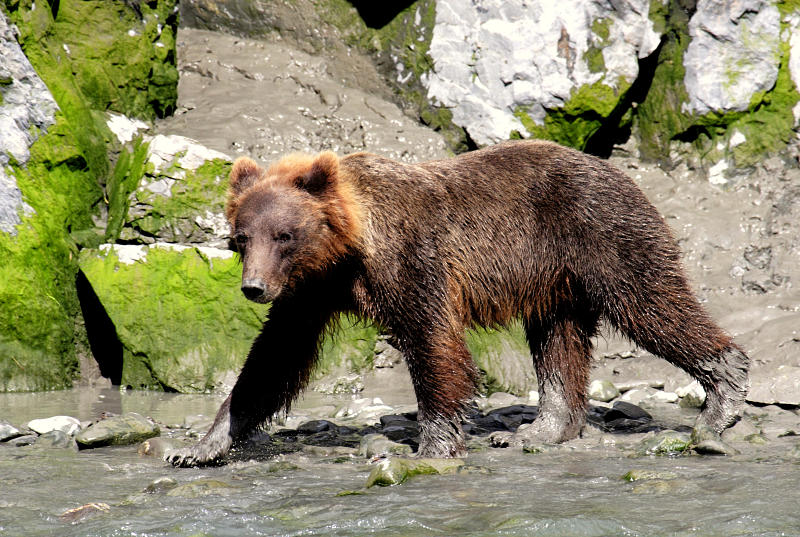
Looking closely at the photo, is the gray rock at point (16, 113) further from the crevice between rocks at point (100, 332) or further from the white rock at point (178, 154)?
the white rock at point (178, 154)

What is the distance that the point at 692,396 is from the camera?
8.70 metres

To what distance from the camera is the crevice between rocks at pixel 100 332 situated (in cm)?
1024

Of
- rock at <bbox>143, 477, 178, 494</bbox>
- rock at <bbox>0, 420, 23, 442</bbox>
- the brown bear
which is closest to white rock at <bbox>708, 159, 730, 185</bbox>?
the brown bear

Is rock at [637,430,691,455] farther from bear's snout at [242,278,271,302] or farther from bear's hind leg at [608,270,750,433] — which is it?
bear's snout at [242,278,271,302]

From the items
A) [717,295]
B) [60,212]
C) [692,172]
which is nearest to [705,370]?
[717,295]

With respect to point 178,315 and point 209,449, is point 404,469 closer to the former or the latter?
point 209,449

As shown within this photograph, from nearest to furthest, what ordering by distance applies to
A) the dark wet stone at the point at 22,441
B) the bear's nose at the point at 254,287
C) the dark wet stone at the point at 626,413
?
the bear's nose at the point at 254,287 < the dark wet stone at the point at 22,441 < the dark wet stone at the point at 626,413

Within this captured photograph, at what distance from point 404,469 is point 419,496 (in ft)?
1.57

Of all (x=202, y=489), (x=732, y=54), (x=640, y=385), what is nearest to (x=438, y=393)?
(x=202, y=489)

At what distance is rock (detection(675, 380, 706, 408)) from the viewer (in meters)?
8.66

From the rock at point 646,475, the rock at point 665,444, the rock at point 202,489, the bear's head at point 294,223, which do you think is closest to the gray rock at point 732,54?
the rock at point 665,444

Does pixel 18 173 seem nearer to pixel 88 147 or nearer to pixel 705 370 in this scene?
pixel 88 147

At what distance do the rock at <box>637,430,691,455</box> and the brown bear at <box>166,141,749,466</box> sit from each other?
1.85 feet

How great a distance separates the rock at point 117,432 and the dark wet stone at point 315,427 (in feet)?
3.77
